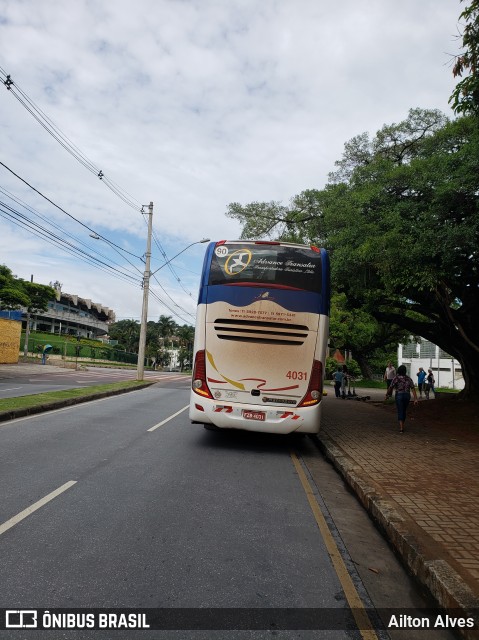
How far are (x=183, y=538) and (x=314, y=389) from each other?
4436mm

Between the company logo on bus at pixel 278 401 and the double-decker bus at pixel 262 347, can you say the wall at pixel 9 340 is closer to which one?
the double-decker bus at pixel 262 347

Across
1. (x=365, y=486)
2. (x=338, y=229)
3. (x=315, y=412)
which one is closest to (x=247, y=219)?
(x=338, y=229)

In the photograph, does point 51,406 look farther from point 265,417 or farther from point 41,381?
point 41,381

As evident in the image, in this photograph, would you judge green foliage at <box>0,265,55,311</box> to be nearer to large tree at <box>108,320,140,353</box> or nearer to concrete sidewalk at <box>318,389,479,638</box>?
concrete sidewalk at <box>318,389,479,638</box>

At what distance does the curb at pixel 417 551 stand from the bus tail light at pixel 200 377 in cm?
290

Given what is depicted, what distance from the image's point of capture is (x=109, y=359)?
203 ft

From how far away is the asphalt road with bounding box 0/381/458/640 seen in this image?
3.19m

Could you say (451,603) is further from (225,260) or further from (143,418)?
(143,418)

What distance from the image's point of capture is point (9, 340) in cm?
3556

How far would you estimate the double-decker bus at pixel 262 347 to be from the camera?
814 centimetres

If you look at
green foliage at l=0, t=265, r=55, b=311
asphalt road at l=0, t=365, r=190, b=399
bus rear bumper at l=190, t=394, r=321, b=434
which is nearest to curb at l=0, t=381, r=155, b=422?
Answer: asphalt road at l=0, t=365, r=190, b=399

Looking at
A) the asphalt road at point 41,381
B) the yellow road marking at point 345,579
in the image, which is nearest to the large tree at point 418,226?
the yellow road marking at point 345,579
